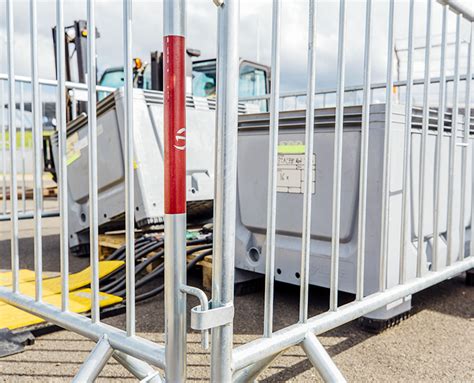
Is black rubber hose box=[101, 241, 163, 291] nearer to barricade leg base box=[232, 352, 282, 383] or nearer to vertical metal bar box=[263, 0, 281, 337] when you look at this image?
barricade leg base box=[232, 352, 282, 383]

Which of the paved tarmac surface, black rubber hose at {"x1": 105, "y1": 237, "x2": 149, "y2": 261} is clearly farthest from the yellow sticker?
the paved tarmac surface

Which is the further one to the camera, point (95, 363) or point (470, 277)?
point (470, 277)

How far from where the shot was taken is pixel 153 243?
2928mm

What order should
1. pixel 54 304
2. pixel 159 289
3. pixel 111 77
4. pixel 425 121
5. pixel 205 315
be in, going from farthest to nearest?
pixel 111 77 < pixel 159 289 < pixel 54 304 < pixel 425 121 < pixel 205 315

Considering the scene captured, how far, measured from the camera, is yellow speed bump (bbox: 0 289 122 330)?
2.03 m

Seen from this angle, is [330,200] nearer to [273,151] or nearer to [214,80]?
[273,151]

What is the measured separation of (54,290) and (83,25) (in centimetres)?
351

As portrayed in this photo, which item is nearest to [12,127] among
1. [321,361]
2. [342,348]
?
[321,361]

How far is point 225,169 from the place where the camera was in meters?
1.10

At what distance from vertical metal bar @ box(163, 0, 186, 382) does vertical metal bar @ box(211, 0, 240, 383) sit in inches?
3.3

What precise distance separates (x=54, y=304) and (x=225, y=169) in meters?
1.29

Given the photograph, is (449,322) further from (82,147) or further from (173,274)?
(82,147)

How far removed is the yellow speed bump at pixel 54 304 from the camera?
203 centimetres

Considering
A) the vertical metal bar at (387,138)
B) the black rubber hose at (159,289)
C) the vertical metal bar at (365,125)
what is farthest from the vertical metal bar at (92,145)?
the black rubber hose at (159,289)
